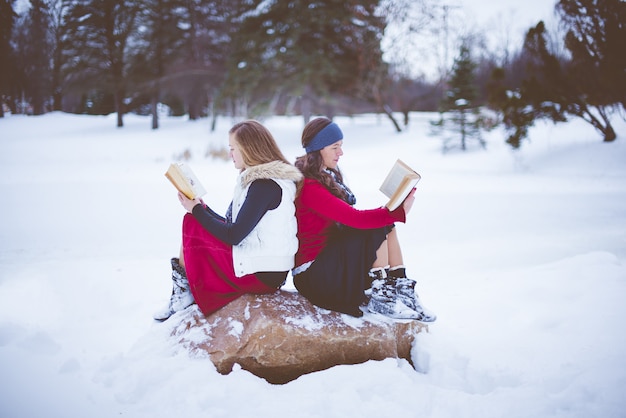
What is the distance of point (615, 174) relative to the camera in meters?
8.52

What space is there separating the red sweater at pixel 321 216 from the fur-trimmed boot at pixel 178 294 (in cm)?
74

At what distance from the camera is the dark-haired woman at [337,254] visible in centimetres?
252

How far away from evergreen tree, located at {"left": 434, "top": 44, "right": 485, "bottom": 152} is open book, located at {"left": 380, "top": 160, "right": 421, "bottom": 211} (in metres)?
11.3

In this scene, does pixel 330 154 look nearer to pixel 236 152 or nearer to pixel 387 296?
pixel 236 152

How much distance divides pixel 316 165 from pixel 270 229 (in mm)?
472

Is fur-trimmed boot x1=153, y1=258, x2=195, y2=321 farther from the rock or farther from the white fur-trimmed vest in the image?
the white fur-trimmed vest

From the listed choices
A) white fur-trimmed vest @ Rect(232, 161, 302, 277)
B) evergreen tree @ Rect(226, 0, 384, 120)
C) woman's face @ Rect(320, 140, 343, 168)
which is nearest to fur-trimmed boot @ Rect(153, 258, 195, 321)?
white fur-trimmed vest @ Rect(232, 161, 302, 277)

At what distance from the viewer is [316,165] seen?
8.55ft

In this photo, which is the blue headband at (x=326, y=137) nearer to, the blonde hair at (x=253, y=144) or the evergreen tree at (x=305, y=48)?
the blonde hair at (x=253, y=144)

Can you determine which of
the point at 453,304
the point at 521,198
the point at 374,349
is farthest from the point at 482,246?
the point at 374,349

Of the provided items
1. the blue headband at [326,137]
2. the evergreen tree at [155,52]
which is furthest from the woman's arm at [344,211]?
the evergreen tree at [155,52]

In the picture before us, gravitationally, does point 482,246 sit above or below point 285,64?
below

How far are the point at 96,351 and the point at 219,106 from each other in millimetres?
16251

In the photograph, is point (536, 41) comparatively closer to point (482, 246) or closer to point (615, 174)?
point (615, 174)
